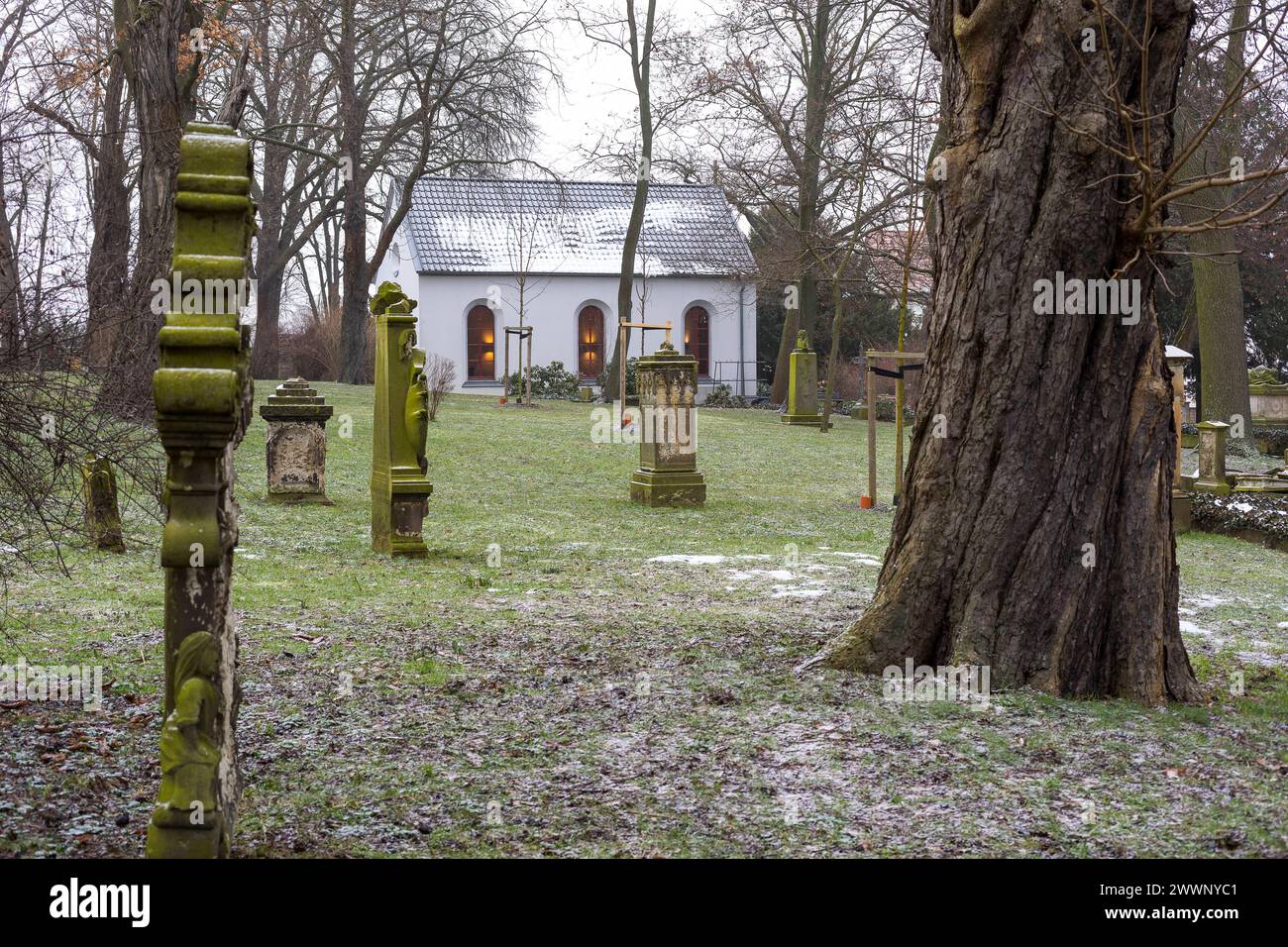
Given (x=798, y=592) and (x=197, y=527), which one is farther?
(x=798, y=592)

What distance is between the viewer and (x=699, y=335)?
42.5 meters

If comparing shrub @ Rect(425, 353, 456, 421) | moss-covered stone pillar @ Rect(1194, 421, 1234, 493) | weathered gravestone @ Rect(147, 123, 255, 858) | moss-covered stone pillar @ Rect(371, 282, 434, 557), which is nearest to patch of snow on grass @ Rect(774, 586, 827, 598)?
moss-covered stone pillar @ Rect(371, 282, 434, 557)

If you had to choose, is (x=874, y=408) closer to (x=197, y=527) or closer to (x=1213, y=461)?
(x=1213, y=461)

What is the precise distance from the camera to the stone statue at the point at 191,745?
347cm

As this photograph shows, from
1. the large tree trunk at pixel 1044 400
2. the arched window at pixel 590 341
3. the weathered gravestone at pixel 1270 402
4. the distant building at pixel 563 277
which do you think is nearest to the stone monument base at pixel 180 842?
the large tree trunk at pixel 1044 400

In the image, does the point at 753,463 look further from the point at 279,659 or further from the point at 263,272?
the point at 263,272

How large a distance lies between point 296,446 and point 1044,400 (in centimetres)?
932

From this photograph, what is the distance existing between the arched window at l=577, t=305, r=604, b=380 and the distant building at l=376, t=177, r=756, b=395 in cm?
3

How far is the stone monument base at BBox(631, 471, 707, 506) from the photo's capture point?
1476 cm

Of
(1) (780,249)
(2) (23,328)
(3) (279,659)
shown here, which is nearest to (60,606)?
(3) (279,659)

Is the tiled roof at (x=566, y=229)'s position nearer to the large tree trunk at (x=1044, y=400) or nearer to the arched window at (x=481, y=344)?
the arched window at (x=481, y=344)

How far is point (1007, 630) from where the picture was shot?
6078 millimetres

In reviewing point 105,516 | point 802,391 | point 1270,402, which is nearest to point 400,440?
point 105,516
